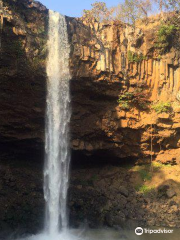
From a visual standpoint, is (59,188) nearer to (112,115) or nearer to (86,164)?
(86,164)

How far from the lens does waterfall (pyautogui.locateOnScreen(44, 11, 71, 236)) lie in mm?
14867

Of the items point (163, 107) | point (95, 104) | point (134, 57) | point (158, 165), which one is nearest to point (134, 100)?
point (163, 107)

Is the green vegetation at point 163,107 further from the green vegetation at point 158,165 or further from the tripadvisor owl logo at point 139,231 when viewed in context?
the tripadvisor owl logo at point 139,231

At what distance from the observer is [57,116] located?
15562mm

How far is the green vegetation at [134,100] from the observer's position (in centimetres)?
1647

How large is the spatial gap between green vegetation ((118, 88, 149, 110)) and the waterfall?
142 inches

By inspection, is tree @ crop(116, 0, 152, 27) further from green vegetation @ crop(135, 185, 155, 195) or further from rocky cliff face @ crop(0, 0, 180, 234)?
green vegetation @ crop(135, 185, 155, 195)

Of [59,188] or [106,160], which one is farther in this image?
[106,160]

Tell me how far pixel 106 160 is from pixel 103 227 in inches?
207

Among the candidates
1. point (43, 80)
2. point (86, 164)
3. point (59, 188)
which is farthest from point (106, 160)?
point (43, 80)

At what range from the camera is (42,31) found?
1498 cm

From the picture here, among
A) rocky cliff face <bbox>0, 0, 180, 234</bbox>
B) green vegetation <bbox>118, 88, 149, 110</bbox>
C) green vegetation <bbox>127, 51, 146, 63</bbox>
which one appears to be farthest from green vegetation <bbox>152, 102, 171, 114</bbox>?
green vegetation <bbox>127, 51, 146, 63</bbox>

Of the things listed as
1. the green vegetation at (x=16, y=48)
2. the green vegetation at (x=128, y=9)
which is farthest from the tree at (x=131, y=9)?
the green vegetation at (x=16, y=48)

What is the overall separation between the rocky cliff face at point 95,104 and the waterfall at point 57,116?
1.41 ft
